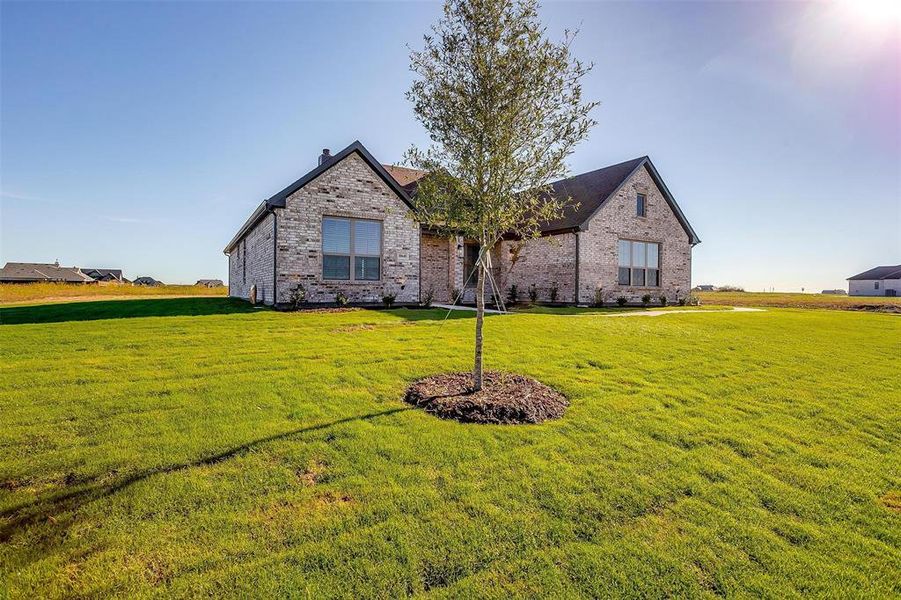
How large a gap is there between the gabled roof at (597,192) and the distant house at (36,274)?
7123cm

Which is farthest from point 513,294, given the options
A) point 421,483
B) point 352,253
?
point 421,483

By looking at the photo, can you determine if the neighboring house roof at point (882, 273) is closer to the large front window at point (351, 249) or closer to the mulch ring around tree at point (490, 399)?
the large front window at point (351, 249)

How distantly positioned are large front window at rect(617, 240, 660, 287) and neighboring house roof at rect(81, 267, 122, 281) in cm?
10726

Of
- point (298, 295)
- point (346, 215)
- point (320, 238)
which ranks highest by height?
point (346, 215)

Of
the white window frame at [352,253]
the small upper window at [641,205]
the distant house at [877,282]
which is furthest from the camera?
the distant house at [877,282]

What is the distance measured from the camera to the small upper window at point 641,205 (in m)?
22.6

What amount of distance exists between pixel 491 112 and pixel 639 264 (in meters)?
19.5

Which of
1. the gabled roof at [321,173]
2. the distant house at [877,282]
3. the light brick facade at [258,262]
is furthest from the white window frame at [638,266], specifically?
the distant house at [877,282]

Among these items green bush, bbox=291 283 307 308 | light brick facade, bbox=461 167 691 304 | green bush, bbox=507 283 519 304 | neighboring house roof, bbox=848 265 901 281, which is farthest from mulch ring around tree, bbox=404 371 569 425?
neighboring house roof, bbox=848 265 901 281

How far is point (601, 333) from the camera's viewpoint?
443 inches

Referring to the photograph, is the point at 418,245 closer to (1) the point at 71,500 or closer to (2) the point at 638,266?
(2) the point at 638,266

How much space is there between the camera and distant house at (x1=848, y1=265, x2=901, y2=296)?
6607 centimetres

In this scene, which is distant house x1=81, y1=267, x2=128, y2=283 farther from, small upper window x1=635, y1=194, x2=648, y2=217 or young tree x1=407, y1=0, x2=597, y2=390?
young tree x1=407, y1=0, x2=597, y2=390

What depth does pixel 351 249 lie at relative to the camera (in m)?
15.9
